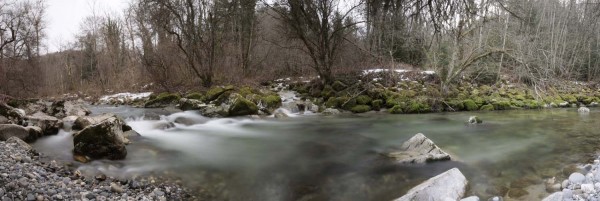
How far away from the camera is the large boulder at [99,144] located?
20.9 ft

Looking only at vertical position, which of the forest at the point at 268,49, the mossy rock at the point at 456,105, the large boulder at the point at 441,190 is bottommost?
the large boulder at the point at 441,190

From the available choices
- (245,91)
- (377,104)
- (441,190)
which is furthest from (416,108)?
(441,190)

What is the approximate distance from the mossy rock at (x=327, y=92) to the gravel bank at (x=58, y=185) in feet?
37.4

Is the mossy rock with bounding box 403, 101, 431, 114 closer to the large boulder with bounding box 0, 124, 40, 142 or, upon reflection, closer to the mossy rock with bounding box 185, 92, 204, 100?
the mossy rock with bounding box 185, 92, 204, 100

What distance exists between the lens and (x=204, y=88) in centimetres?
1759

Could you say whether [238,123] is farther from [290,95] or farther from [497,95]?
[497,95]

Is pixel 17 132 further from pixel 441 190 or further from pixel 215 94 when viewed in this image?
pixel 215 94

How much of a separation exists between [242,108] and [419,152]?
7.12m

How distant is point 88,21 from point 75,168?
33.6 meters

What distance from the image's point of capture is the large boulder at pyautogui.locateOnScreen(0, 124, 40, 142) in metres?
6.73

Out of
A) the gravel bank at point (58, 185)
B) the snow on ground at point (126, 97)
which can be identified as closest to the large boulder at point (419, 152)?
the gravel bank at point (58, 185)

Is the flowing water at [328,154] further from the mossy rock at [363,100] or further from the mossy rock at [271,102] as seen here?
the mossy rock at [363,100]

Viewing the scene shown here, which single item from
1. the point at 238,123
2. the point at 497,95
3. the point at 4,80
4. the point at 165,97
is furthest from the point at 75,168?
the point at 497,95

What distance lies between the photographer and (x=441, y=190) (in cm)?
484
